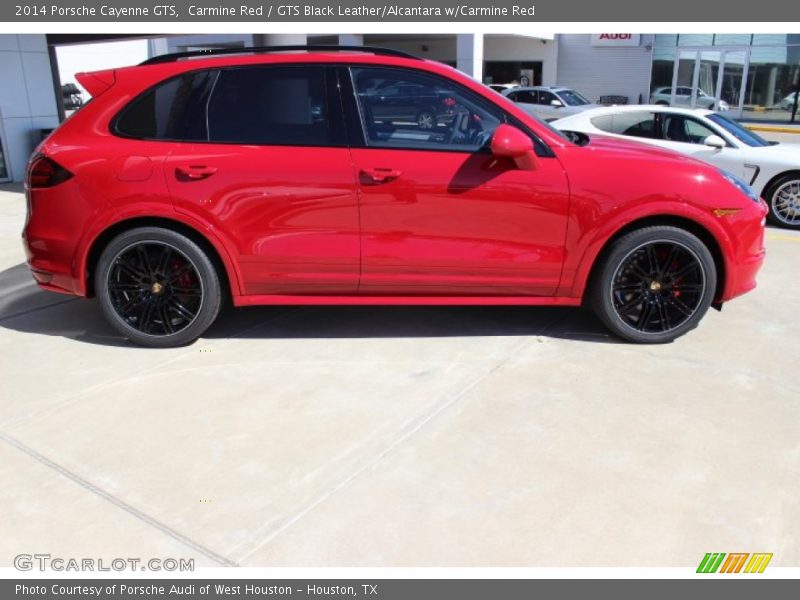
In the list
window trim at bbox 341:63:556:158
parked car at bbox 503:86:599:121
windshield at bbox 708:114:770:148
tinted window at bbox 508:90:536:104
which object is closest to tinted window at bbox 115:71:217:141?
window trim at bbox 341:63:556:158

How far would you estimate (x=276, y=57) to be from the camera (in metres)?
4.25

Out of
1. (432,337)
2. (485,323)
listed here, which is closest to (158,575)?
(432,337)

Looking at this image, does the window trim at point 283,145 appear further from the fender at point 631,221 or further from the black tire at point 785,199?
the black tire at point 785,199

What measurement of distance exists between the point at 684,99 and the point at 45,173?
106ft

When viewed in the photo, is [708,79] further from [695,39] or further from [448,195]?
[448,195]

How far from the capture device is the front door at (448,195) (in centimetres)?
405

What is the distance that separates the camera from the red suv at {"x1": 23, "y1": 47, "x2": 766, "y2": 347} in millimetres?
4086

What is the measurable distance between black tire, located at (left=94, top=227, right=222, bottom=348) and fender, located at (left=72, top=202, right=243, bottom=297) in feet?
0.29

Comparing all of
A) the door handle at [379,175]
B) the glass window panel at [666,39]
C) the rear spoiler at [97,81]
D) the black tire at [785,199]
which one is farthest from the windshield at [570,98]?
the rear spoiler at [97,81]

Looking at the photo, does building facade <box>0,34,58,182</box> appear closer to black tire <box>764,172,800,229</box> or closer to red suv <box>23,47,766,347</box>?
red suv <box>23,47,766,347</box>

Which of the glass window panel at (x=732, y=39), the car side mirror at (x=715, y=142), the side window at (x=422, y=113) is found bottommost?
the car side mirror at (x=715, y=142)

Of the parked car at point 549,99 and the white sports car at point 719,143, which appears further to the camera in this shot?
the parked car at point 549,99

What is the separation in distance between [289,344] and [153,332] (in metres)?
0.87

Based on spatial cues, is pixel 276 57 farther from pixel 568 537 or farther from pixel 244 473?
pixel 568 537
